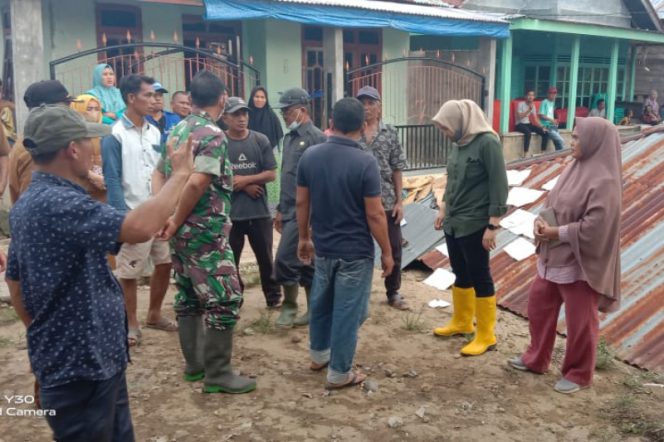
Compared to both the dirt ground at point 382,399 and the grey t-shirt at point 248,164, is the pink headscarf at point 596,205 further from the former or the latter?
the grey t-shirt at point 248,164

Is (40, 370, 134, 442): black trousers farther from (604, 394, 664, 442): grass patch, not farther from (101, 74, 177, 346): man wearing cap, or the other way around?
(604, 394, 664, 442): grass patch

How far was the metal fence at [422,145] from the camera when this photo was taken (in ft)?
38.4

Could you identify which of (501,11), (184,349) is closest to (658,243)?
(184,349)

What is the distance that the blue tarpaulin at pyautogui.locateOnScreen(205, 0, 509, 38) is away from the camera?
30.6ft

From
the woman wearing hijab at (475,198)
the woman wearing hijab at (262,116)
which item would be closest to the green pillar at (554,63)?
the woman wearing hijab at (262,116)

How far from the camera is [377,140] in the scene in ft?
16.8

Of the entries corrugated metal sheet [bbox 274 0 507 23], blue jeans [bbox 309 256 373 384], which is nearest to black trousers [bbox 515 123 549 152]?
corrugated metal sheet [bbox 274 0 507 23]

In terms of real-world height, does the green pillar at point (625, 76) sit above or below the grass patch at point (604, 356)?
above

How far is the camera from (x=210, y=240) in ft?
11.5

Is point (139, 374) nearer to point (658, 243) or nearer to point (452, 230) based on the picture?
point (452, 230)

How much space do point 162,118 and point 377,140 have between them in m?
2.71

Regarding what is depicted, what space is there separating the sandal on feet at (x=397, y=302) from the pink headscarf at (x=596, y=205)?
192cm

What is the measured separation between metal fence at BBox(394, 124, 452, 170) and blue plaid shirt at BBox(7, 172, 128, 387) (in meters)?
9.67

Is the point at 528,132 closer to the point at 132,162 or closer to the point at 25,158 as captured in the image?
the point at 132,162
